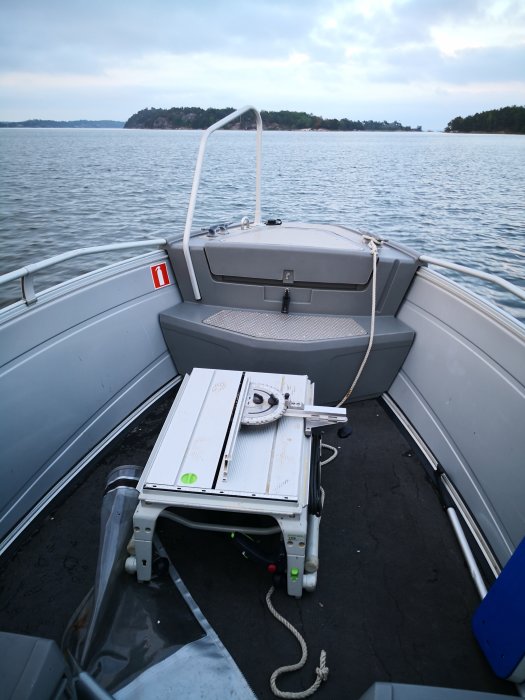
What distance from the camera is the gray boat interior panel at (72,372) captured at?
2141mm

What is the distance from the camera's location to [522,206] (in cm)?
1386

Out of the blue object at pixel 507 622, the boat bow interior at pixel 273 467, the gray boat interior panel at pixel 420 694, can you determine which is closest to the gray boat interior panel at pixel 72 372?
the boat bow interior at pixel 273 467

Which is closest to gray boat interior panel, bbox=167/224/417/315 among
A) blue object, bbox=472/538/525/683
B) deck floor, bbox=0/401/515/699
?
deck floor, bbox=0/401/515/699

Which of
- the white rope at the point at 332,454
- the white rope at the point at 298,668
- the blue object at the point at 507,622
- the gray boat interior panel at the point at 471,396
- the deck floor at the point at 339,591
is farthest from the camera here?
the white rope at the point at 332,454

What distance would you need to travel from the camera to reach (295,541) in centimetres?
172

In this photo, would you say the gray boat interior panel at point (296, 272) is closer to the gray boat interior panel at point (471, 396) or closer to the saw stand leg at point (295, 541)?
the gray boat interior panel at point (471, 396)

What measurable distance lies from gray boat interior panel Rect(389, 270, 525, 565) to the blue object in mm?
430

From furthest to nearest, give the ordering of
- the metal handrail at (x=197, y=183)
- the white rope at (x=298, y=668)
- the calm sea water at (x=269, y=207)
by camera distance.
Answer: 1. the calm sea water at (x=269, y=207)
2. the metal handrail at (x=197, y=183)
3. the white rope at (x=298, y=668)

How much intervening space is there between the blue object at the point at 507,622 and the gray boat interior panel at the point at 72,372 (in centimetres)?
213

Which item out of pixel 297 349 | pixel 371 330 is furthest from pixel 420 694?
pixel 371 330

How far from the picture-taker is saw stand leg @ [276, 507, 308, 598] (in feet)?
5.57

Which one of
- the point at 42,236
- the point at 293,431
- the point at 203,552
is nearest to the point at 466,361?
the point at 293,431

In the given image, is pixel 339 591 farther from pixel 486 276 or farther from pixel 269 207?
pixel 269 207

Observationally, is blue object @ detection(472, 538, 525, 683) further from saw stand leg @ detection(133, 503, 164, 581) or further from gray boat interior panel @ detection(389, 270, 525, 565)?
saw stand leg @ detection(133, 503, 164, 581)
